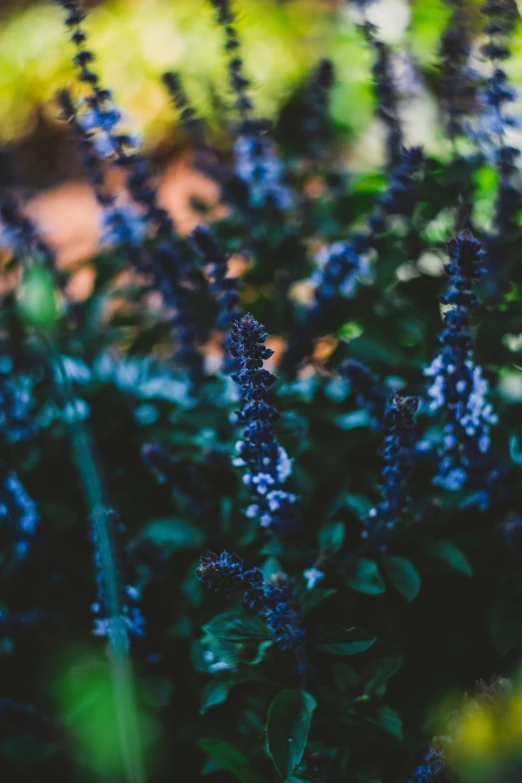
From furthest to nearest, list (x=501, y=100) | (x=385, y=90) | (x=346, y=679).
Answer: (x=385, y=90), (x=501, y=100), (x=346, y=679)

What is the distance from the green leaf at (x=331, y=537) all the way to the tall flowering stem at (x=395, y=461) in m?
0.06

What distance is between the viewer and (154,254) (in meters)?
2.09

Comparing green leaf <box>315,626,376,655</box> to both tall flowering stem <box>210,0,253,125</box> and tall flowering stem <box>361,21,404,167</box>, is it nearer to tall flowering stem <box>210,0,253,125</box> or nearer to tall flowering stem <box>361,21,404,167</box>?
tall flowering stem <box>361,21,404,167</box>

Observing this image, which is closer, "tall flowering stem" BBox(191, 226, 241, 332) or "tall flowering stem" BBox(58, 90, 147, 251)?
"tall flowering stem" BBox(191, 226, 241, 332)

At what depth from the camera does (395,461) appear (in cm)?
150

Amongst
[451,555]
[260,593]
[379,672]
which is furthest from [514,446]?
[260,593]

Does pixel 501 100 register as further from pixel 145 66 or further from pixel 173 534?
pixel 145 66

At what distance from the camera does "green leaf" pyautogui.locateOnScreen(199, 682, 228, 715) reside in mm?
1404

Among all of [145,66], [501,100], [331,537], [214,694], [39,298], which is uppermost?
[145,66]

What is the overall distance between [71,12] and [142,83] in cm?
689

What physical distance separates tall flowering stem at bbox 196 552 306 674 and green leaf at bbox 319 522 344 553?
167 millimetres

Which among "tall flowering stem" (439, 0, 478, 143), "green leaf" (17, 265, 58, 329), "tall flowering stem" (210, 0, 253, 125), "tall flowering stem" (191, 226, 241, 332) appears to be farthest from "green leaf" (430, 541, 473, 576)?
"tall flowering stem" (210, 0, 253, 125)

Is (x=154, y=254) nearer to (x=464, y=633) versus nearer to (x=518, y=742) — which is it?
(x=464, y=633)

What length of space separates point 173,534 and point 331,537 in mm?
422
